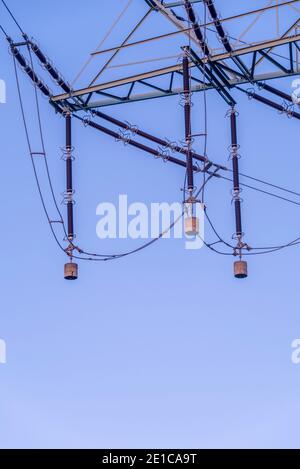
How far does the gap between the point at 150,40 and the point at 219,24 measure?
1733 millimetres

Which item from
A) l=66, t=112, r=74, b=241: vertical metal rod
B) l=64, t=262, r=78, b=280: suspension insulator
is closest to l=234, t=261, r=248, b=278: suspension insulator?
l=64, t=262, r=78, b=280: suspension insulator

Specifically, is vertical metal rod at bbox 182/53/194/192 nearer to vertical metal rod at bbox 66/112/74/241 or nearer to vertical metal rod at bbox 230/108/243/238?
vertical metal rod at bbox 230/108/243/238

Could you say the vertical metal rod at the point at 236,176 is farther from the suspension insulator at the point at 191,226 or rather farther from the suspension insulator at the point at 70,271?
the suspension insulator at the point at 70,271

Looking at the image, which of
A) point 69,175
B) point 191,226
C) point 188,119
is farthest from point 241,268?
point 69,175

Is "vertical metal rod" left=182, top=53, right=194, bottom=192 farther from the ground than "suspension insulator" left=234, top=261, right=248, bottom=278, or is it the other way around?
"vertical metal rod" left=182, top=53, right=194, bottom=192

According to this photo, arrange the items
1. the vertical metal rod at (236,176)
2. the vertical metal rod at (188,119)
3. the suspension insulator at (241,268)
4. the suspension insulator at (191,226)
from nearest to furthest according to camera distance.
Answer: the suspension insulator at (191,226) < the vertical metal rod at (188,119) < the suspension insulator at (241,268) < the vertical metal rod at (236,176)

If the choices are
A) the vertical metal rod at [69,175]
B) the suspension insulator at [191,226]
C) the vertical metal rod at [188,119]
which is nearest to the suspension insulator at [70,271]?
the vertical metal rod at [69,175]

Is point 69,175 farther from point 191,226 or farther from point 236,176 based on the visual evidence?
point 191,226

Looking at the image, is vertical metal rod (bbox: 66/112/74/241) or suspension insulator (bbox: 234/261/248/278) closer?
suspension insulator (bbox: 234/261/248/278)

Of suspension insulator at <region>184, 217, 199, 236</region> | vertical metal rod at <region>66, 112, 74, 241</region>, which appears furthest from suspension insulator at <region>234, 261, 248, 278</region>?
vertical metal rod at <region>66, 112, 74, 241</region>

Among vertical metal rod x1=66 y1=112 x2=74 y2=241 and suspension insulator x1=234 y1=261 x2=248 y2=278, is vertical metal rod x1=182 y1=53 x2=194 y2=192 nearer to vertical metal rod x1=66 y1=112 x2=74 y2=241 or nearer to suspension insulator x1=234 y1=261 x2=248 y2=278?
suspension insulator x1=234 y1=261 x2=248 y2=278

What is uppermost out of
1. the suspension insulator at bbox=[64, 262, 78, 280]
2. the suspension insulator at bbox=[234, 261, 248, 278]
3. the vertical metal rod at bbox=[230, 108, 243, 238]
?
the vertical metal rod at bbox=[230, 108, 243, 238]

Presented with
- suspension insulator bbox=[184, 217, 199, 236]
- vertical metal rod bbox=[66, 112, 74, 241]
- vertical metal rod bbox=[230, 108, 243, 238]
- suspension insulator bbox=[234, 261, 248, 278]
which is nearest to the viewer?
suspension insulator bbox=[184, 217, 199, 236]

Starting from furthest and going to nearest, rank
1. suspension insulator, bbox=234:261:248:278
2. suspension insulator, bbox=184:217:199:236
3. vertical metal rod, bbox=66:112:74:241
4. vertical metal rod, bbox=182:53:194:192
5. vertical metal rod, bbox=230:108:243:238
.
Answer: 1. vertical metal rod, bbox=66:112:74:241
2. vertical metal rod, bbox=230:108:243:238
3. suspension insulator, bbox=234:261:248:278
4. vertical metal rod, bbox=182:53:194:192
5. suspension insulator, bbox=184:217:199:236
